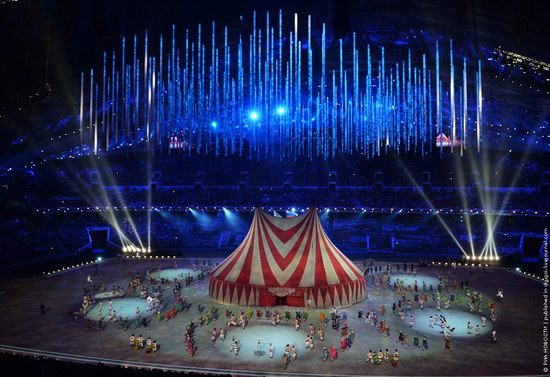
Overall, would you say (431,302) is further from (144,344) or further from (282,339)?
(144,344)

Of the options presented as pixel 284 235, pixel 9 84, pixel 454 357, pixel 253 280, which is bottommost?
pixel 454 357

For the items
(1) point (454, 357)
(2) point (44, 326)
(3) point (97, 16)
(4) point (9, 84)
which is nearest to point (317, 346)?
(1) point (454, 357)

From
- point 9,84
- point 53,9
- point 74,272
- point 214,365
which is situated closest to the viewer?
point 214,365

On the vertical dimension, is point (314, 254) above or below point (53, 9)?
below

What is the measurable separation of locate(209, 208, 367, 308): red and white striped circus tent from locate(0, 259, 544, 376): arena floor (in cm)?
113

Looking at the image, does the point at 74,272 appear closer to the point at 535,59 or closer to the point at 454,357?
the point at 454,357

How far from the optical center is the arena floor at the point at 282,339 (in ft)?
56.8

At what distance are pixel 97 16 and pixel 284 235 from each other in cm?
3642

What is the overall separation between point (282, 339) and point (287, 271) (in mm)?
5441

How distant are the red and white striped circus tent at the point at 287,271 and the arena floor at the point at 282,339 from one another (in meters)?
1.13

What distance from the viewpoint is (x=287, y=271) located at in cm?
2538

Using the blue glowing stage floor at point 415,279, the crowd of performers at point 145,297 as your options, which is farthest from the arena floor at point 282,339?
the blue glowing stage floor at point 415,279

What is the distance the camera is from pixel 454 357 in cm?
1820

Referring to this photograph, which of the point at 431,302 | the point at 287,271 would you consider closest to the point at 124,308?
the point at 287,271
